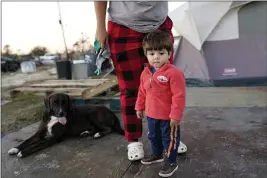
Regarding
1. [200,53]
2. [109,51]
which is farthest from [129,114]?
[200,53]

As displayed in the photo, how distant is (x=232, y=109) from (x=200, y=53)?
2.58m

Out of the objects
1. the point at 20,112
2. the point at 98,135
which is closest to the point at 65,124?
the point at 98,135

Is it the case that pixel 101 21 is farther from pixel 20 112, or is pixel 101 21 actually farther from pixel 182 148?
pixel 20 112

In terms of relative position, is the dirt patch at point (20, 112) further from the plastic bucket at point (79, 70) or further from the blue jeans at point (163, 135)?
the plastic bucket at point (79, 70)

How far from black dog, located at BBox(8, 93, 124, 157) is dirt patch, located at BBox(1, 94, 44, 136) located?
80 centimetres

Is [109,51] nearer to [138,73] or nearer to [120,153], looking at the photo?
[138,73]

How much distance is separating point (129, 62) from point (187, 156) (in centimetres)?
89

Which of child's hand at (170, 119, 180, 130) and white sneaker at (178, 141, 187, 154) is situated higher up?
child's hand at (170, 119, 180, 130)

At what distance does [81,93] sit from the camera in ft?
13.0

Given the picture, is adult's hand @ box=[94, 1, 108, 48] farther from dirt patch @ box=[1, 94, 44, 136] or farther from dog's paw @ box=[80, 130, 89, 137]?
dirt patch @ box=[1, 94, 44, 136]

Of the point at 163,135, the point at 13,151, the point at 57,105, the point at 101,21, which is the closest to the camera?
the point at 163,135

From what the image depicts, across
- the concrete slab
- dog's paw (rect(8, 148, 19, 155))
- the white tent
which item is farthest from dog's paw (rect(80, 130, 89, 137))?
the white tent

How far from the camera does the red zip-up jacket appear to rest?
6.48ft

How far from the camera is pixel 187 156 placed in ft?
8.07
